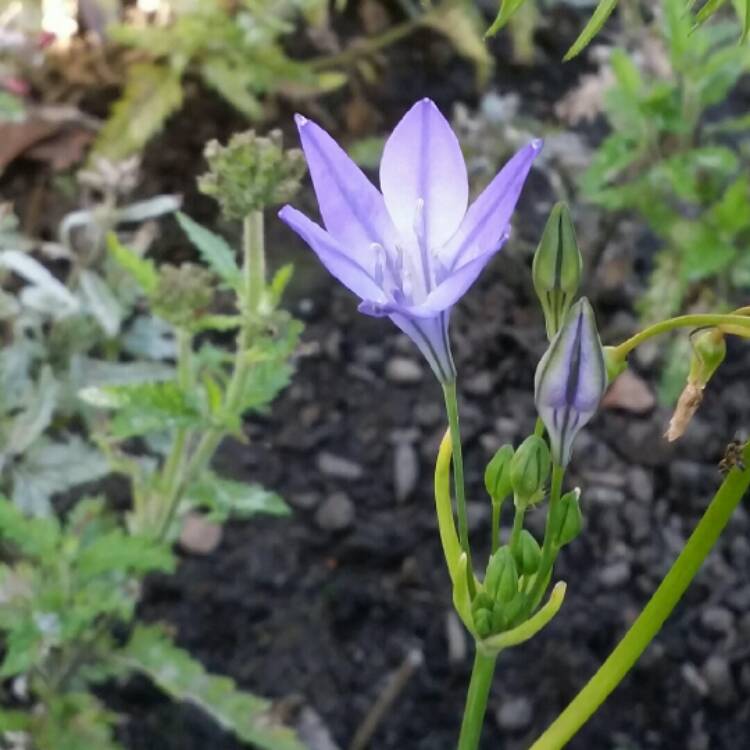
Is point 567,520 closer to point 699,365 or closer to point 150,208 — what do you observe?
point 699,365

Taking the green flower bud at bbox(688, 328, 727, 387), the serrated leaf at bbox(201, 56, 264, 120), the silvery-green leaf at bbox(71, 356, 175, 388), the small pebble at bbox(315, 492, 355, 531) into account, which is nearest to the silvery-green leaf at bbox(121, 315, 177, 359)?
the silvery-green leaf at bbox(71, 356, 175, 388)

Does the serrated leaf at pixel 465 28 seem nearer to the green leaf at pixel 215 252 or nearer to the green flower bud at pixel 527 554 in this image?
the green leaf at pixel 215 252

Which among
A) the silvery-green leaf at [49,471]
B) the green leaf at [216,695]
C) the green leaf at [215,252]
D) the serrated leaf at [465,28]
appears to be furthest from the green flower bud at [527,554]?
the serrated leaf at [465,28]

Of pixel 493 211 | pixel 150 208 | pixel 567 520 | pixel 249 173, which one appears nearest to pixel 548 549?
pixel 567 520

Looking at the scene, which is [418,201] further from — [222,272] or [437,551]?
[437,551]

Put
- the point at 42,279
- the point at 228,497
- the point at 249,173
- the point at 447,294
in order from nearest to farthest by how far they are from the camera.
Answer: the point at 447,294 → the point at 249,173 → the point at 228,497 → the point at 42,279

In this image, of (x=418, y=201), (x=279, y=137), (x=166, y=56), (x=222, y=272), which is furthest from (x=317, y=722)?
(x=166, y=56)
